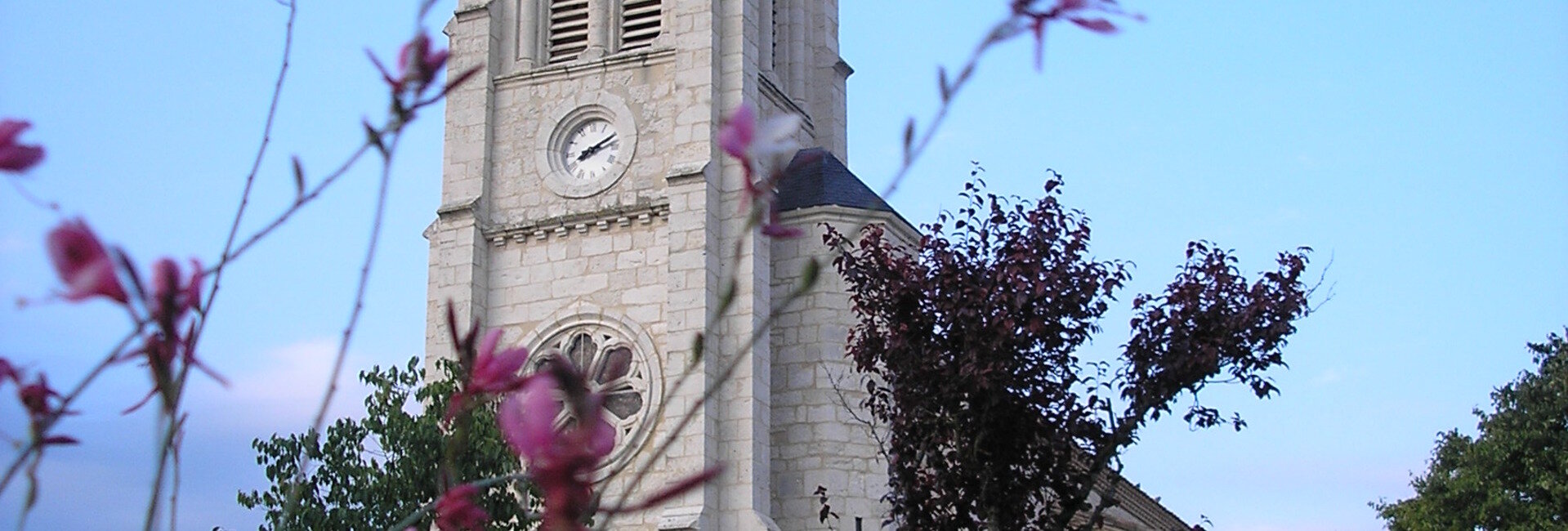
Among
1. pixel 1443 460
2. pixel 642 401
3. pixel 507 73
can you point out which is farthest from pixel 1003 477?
pixel 1443 460

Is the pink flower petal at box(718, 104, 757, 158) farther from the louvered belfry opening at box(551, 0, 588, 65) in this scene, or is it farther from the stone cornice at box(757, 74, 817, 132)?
the louvered belfry opening at box(551, 0, 588, 65)

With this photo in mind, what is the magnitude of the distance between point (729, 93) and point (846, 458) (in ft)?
14.1

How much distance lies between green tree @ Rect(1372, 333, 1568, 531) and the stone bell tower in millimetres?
12922

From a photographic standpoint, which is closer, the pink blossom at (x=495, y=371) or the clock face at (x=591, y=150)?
the pink blossom at (x=495, y=371)

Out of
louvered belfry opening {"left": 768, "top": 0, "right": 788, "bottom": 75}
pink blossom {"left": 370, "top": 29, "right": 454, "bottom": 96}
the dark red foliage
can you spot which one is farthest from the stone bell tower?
pink blossom {"left": 370, "top": 29, "right": 454, "bottom": 96}

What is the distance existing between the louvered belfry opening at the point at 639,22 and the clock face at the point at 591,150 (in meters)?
1.07

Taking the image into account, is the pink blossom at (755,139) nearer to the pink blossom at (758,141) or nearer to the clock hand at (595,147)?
the pink blossom at (758,141)

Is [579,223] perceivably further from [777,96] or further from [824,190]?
[777,96]

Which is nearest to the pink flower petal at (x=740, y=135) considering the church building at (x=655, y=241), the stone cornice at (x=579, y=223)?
the church building at (x=655, y=241)

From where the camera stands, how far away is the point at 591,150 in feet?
69.7

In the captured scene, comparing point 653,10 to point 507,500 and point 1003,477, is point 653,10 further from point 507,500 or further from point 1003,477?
point 1003,477

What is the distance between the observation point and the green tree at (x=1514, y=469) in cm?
2828

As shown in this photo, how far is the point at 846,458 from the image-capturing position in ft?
64.0

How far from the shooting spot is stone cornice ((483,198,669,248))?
803 inches
